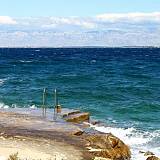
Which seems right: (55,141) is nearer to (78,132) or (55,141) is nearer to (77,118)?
(78,132)

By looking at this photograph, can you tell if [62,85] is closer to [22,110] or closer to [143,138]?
[22,110]

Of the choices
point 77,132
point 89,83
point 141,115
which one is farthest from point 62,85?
point 77,132

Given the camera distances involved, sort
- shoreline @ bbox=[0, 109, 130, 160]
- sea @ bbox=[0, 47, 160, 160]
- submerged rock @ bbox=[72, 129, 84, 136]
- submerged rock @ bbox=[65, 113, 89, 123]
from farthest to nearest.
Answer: submerged rock @ bbox=[65, 113, 89, 123], sea @ bbox=[0, 47, 160, 160], submerged rock @ bbox=[72, 129, 84, 136], shoreline @ bbox=[0, 109, 130, 160]

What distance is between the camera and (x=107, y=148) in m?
30.9

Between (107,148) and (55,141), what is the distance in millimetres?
3295

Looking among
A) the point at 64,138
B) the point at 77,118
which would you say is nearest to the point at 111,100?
the point at 77,118

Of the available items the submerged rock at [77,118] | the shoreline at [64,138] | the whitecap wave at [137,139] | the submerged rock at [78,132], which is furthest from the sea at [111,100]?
the submerged rock at [78,132]

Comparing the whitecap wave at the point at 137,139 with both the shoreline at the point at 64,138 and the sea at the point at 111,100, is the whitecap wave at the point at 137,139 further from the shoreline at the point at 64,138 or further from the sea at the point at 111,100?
the shoreline at the point at 64,138

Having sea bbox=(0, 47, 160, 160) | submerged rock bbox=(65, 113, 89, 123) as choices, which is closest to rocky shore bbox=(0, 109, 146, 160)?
submerged rock bbox=(65, 113, 89, 123)

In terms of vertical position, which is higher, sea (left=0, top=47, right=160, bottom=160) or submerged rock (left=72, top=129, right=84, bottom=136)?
submerged rock (left=72, top=129, right=84, bottom=136)

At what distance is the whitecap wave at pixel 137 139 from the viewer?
33919mm

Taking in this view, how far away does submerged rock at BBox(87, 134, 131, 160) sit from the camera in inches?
1172

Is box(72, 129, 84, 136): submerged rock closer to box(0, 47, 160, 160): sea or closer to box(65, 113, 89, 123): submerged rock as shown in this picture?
box(0, 47, 160, 160): sea

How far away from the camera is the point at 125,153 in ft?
103
